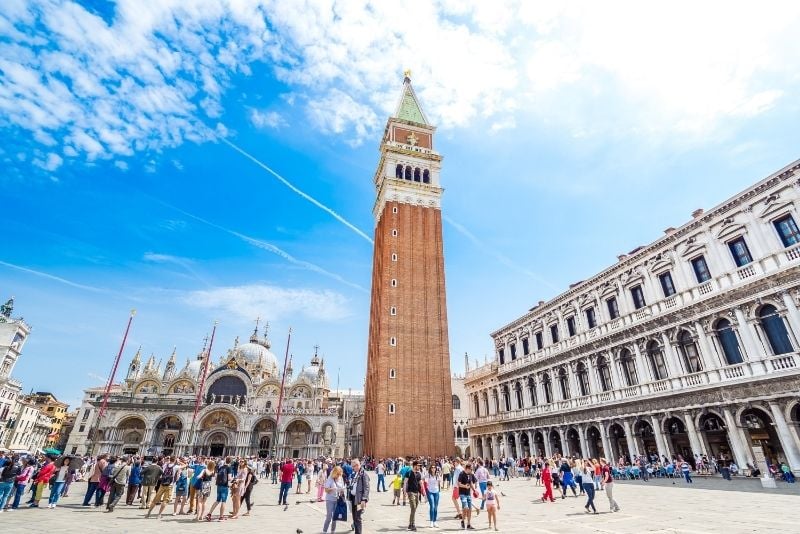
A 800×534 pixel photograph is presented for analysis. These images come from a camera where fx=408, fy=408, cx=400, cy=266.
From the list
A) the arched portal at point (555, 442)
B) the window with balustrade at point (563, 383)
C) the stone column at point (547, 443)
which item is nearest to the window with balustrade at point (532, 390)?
the stone column at point (547, 443)

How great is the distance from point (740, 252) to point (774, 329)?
385 cm

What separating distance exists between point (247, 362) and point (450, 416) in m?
37.3

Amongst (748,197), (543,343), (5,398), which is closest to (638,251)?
(748,197)

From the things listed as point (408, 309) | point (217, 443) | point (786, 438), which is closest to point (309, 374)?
point (217, 443)

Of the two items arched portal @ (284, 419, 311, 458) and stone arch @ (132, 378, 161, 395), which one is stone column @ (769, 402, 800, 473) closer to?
arched portal @ (284, 419, 311, 458)

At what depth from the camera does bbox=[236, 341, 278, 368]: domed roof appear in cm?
6510

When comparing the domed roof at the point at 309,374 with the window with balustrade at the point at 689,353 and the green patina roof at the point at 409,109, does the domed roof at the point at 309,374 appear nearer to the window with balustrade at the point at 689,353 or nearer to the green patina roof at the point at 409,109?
the green patina roof at the point at 409,109

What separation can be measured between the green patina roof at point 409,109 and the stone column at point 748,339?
37548 mm

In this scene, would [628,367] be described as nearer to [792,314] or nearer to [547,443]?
[792,314]

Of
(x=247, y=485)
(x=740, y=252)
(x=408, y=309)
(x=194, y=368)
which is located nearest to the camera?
(x=247, y=485)

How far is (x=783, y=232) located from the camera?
17.7 meters

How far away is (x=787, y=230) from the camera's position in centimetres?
1759

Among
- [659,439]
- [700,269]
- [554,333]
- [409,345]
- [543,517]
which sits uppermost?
[409,345]

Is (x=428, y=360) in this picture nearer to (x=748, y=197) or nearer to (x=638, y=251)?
(x=638, y=251)
